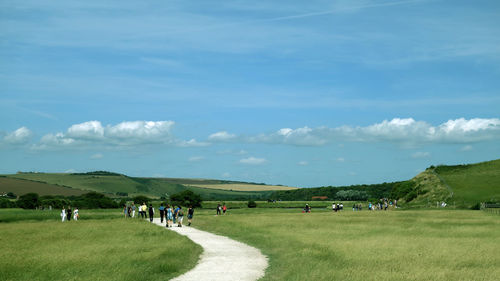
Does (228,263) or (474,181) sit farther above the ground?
(474,181)

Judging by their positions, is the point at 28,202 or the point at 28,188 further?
the point at 28,188

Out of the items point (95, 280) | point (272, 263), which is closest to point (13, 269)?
point (95, 280)

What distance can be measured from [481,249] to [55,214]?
188 feet

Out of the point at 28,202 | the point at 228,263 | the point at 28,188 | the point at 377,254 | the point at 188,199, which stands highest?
the point at 28,188

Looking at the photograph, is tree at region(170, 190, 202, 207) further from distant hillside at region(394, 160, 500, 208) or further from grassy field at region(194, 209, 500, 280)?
grassy field at region(194, 209, 500, 280)

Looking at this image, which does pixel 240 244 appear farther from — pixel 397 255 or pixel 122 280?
pixel 122 280

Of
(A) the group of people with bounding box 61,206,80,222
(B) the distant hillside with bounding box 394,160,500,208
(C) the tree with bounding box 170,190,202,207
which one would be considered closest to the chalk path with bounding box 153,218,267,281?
(A) the group of people with bounding box 61,206,80,222

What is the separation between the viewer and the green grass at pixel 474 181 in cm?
9606

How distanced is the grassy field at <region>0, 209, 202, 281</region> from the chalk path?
27.2 inches

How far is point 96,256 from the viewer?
2628 centimetres

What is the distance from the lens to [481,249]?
29156 mm

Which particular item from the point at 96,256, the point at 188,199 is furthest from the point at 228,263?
the point at 188,199

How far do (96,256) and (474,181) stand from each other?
9801cm

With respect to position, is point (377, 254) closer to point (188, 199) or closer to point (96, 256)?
point (96, 256)
